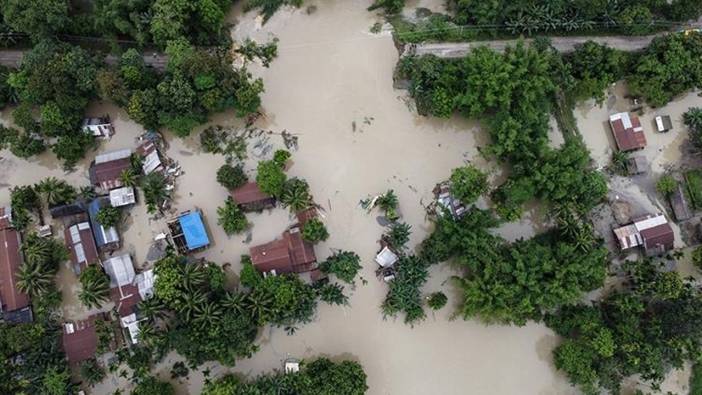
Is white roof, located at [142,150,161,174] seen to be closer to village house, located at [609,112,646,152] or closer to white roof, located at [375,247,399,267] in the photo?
white roof, located at [375,247,399,267]

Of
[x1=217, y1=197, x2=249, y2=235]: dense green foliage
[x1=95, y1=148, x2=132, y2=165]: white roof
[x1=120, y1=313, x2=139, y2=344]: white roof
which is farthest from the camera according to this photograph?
[x1=95, y1=148, x2=132, y2=165]: white roof

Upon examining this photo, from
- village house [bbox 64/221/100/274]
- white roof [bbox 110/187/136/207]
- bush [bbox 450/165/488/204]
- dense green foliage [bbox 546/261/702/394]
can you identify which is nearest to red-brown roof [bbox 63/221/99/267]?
village house [bbox 64/221/100/274]

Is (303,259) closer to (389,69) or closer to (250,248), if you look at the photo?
(250,248)

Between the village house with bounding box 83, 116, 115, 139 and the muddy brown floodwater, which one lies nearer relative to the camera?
the muddy brown floodwater

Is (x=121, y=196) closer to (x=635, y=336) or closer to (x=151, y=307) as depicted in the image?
(x=151, y=307)

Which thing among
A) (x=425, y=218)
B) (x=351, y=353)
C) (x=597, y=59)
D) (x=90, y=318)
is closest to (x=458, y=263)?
(x=425, y=218)

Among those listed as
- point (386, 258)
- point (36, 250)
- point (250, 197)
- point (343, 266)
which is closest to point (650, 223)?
point (386, 258)

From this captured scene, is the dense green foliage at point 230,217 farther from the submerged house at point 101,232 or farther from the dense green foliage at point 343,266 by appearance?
the submerged house at point 101,232
